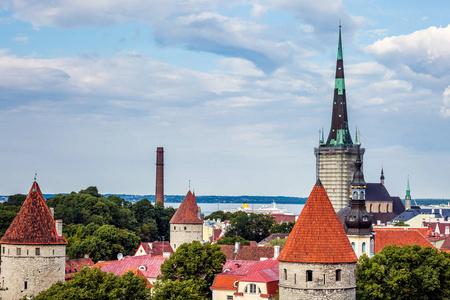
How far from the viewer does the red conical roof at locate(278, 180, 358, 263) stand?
119 feet

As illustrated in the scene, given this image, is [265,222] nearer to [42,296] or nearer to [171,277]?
[171,277]

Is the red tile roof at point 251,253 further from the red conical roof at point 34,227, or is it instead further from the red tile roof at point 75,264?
the red conical roof at point 34,227

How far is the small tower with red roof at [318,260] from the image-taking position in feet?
118

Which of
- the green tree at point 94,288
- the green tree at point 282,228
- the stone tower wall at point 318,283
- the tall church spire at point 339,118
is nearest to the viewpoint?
the stone tower wall at point 318,283

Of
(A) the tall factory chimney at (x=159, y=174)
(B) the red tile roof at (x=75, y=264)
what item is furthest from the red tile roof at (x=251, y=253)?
(A) the tall factory chimney at (x=159, y=174)

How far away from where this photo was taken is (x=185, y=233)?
85375mm

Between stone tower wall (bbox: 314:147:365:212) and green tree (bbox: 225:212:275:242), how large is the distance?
883 inches

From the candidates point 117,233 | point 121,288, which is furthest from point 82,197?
point 121,288

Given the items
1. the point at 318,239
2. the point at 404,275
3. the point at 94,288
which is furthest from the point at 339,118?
the point at 318,239

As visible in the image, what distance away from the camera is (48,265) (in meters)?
A: 55.2

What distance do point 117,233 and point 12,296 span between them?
3193 cm

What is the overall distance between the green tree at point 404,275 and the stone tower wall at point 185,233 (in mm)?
33468

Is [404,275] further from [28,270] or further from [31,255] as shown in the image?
[28,270]

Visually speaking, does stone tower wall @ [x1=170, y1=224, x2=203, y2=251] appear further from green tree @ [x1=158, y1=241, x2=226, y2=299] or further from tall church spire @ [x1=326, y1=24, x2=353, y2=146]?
tall church spire @ [x1=326, y1=24, x2=353, y2=146]
